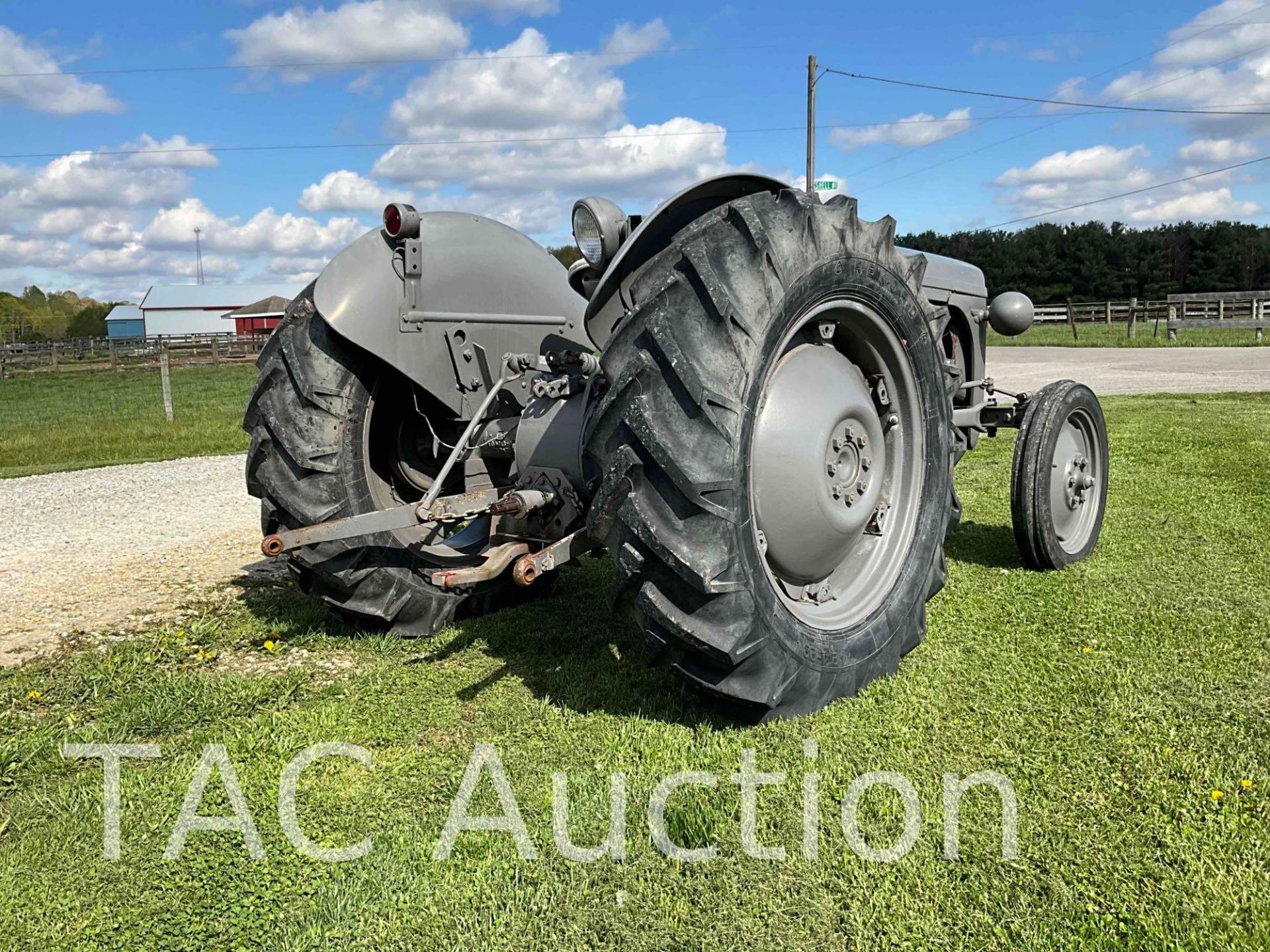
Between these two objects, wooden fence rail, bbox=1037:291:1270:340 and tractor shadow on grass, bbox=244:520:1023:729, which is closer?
tractor shadow on grass, bbox=244:520:1023:729

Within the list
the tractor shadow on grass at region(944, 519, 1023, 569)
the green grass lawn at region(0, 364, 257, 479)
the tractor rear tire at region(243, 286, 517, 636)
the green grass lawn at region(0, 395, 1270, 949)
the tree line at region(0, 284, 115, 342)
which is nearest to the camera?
the green grass lawn at region(0, 395, 1270, 949)

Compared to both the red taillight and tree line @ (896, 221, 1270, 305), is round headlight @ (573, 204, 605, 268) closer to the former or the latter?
the red taillight

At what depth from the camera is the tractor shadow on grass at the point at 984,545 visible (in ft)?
17.1

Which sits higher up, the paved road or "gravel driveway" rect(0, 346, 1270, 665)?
the paved road

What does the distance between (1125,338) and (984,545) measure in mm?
30990

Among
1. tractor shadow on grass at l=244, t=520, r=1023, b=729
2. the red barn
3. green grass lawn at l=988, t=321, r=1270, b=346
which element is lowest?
tractor shadow on grass at l=244, t=520, r=1023, b=729

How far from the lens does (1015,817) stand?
8.38 feet

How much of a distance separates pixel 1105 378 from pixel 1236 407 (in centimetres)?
570

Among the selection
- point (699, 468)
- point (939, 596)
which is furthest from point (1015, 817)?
point (939, 596)

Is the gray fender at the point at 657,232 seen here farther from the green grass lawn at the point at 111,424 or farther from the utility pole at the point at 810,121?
the utility pole at the point at 810,121

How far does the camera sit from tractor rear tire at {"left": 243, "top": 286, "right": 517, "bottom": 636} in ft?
Answer: 12.4

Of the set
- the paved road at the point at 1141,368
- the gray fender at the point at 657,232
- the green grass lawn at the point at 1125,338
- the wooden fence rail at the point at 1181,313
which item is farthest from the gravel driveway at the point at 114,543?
the wooden fence rail at the point at 1181,313

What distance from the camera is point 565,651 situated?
3.95 m

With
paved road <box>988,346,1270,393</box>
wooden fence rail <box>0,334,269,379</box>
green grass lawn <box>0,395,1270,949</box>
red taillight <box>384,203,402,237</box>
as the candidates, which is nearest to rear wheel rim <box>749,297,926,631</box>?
green grass lawn <box>0,395,1270,949</box>
